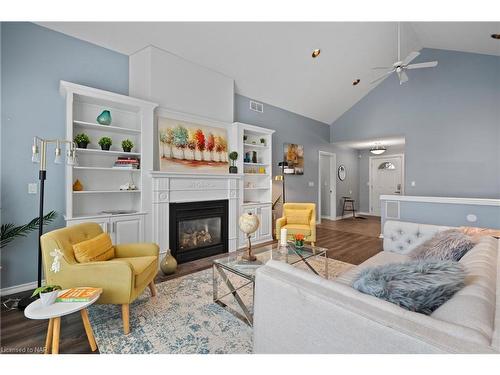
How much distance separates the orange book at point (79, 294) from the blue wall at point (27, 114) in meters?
1.54

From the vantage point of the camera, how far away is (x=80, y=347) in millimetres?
1658

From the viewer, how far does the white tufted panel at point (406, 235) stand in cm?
244

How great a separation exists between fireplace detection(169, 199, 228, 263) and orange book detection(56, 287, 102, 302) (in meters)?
1.64

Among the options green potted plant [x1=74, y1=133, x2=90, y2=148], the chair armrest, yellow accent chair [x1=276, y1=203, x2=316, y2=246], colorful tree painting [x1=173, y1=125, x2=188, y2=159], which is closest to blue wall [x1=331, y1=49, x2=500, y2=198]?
yellow accent chair [x1=276, y1=203, x2=316, y2=246]

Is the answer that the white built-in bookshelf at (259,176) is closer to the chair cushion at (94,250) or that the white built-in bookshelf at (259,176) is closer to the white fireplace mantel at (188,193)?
the white fireplace mantel at (188,193)

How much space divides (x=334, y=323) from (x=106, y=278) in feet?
5.64

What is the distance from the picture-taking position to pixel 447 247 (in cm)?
179

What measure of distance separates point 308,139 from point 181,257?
4.48m

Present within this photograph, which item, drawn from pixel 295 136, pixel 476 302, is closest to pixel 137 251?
pixel 476 302

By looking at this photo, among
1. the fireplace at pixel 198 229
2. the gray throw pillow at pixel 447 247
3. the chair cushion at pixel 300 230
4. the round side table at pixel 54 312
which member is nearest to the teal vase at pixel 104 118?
the fireplace at pixel 198 229

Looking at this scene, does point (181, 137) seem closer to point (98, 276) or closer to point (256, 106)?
point (256, 106)

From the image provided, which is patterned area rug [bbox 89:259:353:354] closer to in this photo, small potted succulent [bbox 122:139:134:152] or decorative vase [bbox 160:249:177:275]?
decorative vase [bbox 160:249:177:275]
